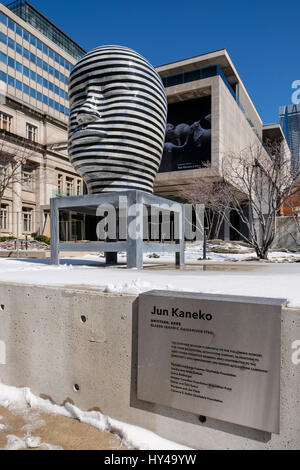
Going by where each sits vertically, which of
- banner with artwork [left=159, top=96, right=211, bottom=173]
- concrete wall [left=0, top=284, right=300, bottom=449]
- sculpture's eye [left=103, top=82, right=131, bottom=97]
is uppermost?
banner with artwork [left=159, top=96, right=211, bottom=173]

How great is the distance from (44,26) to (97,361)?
49.8 m

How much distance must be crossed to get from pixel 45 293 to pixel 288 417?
1.98 meters

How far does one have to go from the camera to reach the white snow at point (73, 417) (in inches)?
80.7

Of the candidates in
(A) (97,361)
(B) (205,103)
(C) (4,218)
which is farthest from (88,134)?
(B) (205,103)

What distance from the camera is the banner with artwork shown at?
30986 millimetres

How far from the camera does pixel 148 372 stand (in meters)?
2.13

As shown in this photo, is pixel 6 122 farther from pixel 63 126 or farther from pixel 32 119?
pixel 63 126

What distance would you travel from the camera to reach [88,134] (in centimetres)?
470

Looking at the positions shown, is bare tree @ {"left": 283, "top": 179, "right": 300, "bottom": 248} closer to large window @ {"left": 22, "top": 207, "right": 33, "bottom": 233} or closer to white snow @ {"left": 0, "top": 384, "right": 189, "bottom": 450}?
white snow @ {"left": 0, "top": 384, "right": 189, "bottom": 450}

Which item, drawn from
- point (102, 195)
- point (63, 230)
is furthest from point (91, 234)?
point (102, 195)

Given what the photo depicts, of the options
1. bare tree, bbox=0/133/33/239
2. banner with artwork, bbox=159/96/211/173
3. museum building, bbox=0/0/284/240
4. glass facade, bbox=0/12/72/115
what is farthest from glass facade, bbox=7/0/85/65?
banner with artwork, bbox=159/96/211/173

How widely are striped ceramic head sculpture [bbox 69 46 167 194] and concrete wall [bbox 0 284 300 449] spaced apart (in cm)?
257

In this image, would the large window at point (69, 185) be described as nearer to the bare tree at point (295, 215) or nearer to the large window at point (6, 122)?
the large window at point (6, 122)
